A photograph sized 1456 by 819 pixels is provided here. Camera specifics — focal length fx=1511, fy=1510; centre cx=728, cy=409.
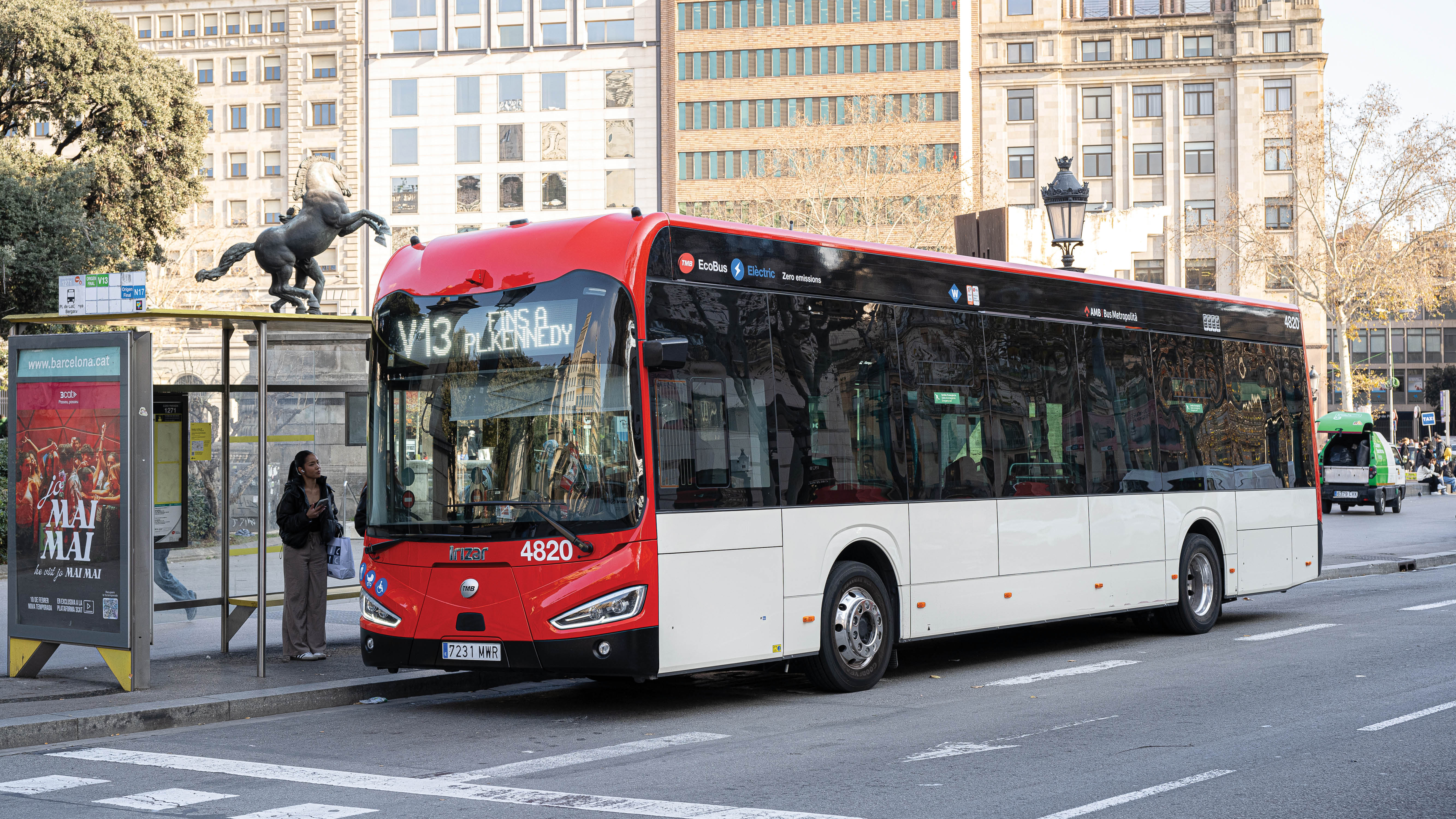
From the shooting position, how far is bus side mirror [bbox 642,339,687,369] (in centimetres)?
924

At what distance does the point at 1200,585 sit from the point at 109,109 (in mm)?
34405

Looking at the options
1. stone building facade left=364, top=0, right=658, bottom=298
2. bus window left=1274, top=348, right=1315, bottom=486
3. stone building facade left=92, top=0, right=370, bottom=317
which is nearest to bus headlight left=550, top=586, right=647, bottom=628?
bus window left=1274, top=348, right=1315, bottom=486

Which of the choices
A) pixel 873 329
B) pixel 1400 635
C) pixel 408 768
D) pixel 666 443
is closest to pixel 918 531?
pixel 873 329

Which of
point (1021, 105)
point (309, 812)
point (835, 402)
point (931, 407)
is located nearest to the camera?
point (309, 812)

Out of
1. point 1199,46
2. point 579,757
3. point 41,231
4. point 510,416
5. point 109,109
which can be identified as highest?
point 1199,46

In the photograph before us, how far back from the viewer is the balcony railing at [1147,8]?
92500 mm

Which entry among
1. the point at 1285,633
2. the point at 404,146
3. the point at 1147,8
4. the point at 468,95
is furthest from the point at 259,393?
the point at 1147,8

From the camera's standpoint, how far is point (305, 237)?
16109mm

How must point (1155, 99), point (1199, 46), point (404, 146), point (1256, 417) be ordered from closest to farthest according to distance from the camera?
point (1256, 417) → point (1199, 46) → point (1155, 99) → point (404, 146)

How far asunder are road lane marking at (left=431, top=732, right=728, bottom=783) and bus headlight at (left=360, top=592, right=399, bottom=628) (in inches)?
79.8

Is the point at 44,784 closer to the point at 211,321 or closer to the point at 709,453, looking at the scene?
the point at 709,453

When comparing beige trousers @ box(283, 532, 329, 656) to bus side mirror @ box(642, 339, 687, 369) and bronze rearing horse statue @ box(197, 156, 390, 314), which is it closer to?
bus side mirror @ box(642, 339, 687, 369)

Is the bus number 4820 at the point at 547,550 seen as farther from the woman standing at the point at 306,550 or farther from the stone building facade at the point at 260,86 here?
the stone building facade at the point at 260,86

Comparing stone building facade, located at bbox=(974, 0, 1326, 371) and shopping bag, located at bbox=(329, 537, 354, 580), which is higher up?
stone building facade, located at bbox=(974, 0, 1326, 371)
